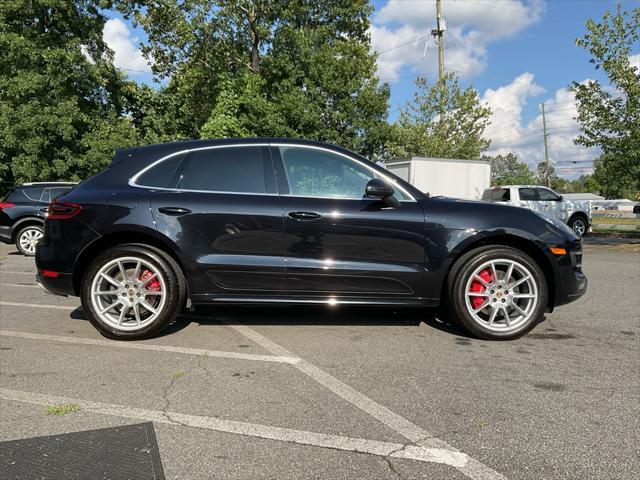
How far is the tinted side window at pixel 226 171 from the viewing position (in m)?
4.24

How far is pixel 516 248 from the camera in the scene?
4.35 metres

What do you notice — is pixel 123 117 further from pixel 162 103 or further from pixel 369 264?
pixel 369 264

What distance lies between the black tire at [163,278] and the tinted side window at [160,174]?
1.88ft

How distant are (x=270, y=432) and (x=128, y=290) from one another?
2.24 m

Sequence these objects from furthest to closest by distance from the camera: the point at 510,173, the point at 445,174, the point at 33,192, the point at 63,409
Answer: the point at 510,173 → the point at 445,174 → the point at 33,192 → the point at 63,409

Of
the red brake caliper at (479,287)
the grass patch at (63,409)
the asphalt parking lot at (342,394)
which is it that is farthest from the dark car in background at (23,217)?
the red brake caliper at (479,287)

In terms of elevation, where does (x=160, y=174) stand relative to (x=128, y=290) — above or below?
above

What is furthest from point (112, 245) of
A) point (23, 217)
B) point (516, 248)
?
point (23, 217)

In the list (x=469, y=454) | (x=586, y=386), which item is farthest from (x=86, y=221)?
(x=586, y=386)

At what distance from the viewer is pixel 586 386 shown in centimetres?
322

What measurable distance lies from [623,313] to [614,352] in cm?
166

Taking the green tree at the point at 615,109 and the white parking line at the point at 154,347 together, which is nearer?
the white parking line at the point at 154,347

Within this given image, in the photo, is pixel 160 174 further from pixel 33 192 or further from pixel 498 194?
pixel 498 194

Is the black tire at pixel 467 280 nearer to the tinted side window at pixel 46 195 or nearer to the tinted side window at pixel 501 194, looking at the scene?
the tinted side window at pixel 46 195
